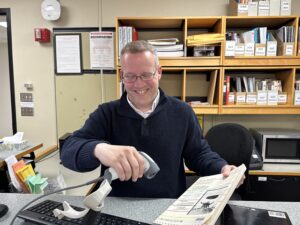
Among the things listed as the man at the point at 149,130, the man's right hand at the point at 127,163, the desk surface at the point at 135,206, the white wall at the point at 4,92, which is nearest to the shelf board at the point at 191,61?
the man at the point at 149,130

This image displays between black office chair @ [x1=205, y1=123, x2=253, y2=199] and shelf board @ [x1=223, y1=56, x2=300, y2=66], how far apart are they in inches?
26.9

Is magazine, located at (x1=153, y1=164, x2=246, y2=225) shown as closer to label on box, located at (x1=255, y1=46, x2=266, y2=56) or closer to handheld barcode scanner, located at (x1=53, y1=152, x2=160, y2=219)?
handheld barcode scanner, located at (x1=53, y1=152, x2=160, y2=219)

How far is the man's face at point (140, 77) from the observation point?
1120 mm

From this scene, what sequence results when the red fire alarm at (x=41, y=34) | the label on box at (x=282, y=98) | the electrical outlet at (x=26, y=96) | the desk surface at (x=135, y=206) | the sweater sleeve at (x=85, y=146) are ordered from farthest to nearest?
1. the electrical outlet at (x=26, y=96)
2. the red fire alarm at (x=41, y=34)
3. the label on box at (x=282, y=98)
4. the sweater sleeve at (x=85, y=146)
5. the desk surface at (x=135, y=206)

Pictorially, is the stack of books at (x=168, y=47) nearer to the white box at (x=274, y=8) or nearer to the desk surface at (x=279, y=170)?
the white box at (x=274, y=8)

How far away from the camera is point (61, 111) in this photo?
258 cm

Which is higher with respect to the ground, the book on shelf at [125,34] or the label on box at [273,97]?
the book on shelf at [125,34]

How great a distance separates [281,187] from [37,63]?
2.63m

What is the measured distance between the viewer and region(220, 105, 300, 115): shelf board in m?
2.15

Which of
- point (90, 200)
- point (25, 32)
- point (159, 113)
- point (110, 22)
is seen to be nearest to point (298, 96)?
point (159, 113)

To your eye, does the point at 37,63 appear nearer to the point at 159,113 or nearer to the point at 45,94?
the point at 45,94

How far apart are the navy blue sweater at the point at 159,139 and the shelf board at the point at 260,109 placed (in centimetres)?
104

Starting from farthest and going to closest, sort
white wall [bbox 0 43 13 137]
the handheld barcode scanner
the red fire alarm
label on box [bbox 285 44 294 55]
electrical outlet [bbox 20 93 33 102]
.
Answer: white wall [bbox 0 43 13 137]
electrical outlet [bbox 20 93 33 102]
the red fire alarm
label on box [bbox 285 44 294 55]
the handheld barcode scanner

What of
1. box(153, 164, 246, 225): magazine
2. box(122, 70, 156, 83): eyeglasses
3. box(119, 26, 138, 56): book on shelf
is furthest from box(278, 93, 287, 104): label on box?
box(153, 164, 246, 225): magazine
